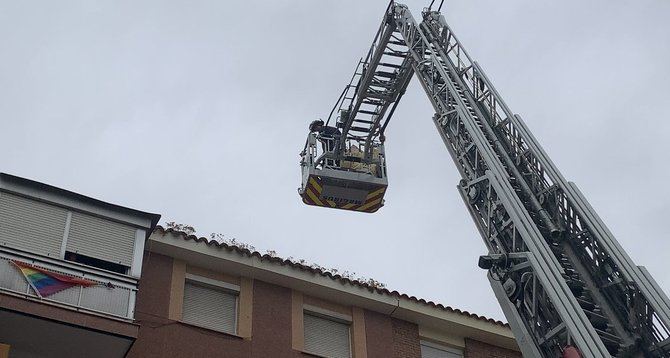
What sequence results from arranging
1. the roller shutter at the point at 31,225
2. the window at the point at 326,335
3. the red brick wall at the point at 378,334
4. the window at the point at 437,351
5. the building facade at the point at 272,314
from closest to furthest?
the roller shutter at the point at 31,225 → the building facade at the point at 272,314 → the window at the point at 326,335 → the red brick wall at the point at 378,334 → the window at the point at 437,351

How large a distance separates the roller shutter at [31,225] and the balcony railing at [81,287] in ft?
1.19

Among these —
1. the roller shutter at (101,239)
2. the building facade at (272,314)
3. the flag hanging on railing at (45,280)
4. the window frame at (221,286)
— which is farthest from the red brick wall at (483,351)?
the flag hanging on railing at (45,280)

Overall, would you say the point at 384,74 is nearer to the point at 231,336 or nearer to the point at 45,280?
the point at 231,336

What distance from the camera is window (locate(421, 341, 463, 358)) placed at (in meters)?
17.8

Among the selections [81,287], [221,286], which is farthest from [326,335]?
[81,287]

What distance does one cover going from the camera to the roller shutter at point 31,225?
13.1 meters

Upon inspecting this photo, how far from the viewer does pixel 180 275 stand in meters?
15.7

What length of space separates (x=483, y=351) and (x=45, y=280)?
9.99 m

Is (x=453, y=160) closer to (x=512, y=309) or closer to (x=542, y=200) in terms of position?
(x=542, y=200)

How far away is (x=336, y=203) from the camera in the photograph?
1709 centimetres

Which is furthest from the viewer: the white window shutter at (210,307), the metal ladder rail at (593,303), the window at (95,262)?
the white window shutter at (210,307)

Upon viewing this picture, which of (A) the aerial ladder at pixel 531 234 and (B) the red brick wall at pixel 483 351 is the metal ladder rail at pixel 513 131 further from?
(B) the red brick wall at pixel 483 351

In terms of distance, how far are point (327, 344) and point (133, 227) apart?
480cm

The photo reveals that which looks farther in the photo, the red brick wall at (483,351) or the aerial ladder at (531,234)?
the red brick wall at (483,351)
